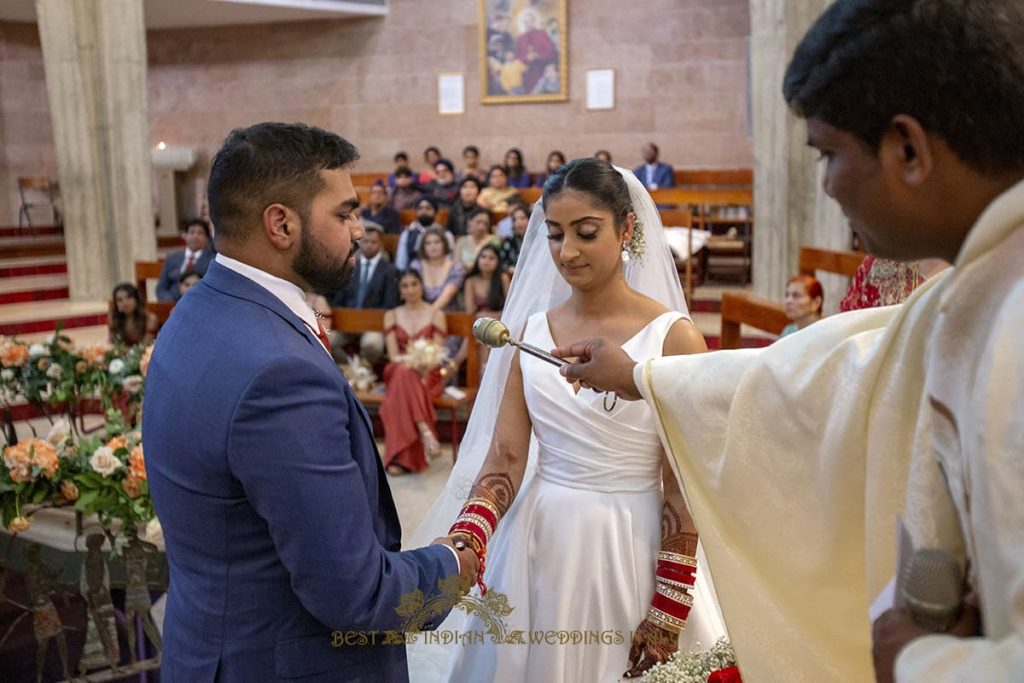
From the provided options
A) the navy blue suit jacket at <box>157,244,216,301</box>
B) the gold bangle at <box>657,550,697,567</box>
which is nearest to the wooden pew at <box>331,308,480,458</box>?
the navy blue suit jacket at <box>157,244,216,301</box>

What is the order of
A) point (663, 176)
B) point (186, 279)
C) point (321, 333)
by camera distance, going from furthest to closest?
point (663, 176) → point (186, 279) → point (321, 333)

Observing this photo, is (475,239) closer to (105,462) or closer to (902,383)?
(105,462)

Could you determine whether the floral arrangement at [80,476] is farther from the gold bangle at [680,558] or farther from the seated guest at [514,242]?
the seated guest at [514,242]

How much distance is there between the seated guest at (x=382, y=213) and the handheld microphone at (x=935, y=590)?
10.4 meters

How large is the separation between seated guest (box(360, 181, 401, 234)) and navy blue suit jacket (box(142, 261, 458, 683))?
9.50 m

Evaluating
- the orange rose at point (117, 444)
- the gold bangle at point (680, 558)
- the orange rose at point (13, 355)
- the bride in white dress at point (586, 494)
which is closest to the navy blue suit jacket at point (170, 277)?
the orange rose at point (13, 355)

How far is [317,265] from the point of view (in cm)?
181

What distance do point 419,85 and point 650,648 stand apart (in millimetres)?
14585

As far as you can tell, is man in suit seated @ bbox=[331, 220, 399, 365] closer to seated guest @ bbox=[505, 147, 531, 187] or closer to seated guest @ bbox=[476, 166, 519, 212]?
seated guest @ bbox=[476, 166, 519, 212]

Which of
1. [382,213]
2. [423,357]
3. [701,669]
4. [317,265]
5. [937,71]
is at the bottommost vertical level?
[423,357]

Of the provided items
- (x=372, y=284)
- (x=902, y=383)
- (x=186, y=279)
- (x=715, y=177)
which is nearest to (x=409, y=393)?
(x=372, y=284)

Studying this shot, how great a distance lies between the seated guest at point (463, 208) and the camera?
35.9 feet

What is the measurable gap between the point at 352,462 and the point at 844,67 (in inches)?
40.4

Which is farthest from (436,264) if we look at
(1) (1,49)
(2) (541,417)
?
(1) (1,49)
